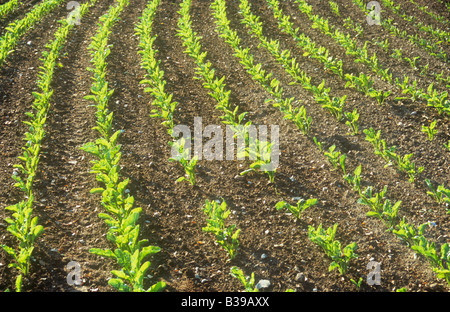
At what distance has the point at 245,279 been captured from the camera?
355 centimetres

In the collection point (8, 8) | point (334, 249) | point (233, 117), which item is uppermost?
point (8, 8)

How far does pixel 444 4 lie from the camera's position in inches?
420

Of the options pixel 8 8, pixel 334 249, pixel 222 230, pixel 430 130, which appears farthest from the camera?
pixel 8 8

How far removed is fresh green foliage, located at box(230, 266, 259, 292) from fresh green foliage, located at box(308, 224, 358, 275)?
27.8 inches

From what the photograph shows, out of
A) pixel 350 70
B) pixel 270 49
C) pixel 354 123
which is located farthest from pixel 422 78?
→ pixel 270 49

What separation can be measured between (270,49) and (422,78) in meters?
2.78

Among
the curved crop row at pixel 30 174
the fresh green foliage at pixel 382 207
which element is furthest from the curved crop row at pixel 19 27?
the fresh green foliage at pixel 382 207

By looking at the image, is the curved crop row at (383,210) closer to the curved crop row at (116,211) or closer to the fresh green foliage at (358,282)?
the fresh green foliage at (358,282)

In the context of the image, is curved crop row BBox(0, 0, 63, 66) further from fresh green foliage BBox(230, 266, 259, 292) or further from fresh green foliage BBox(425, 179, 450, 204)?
fresh green foliage BBox(425, 179, 450, 204)

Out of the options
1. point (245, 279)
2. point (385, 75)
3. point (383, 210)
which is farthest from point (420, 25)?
point (245, 279)

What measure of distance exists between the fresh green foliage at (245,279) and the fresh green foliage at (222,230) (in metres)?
0.29

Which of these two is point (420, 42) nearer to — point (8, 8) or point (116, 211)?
point (116, 211)

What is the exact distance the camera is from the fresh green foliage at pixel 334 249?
3633 mm

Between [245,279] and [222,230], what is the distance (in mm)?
596
